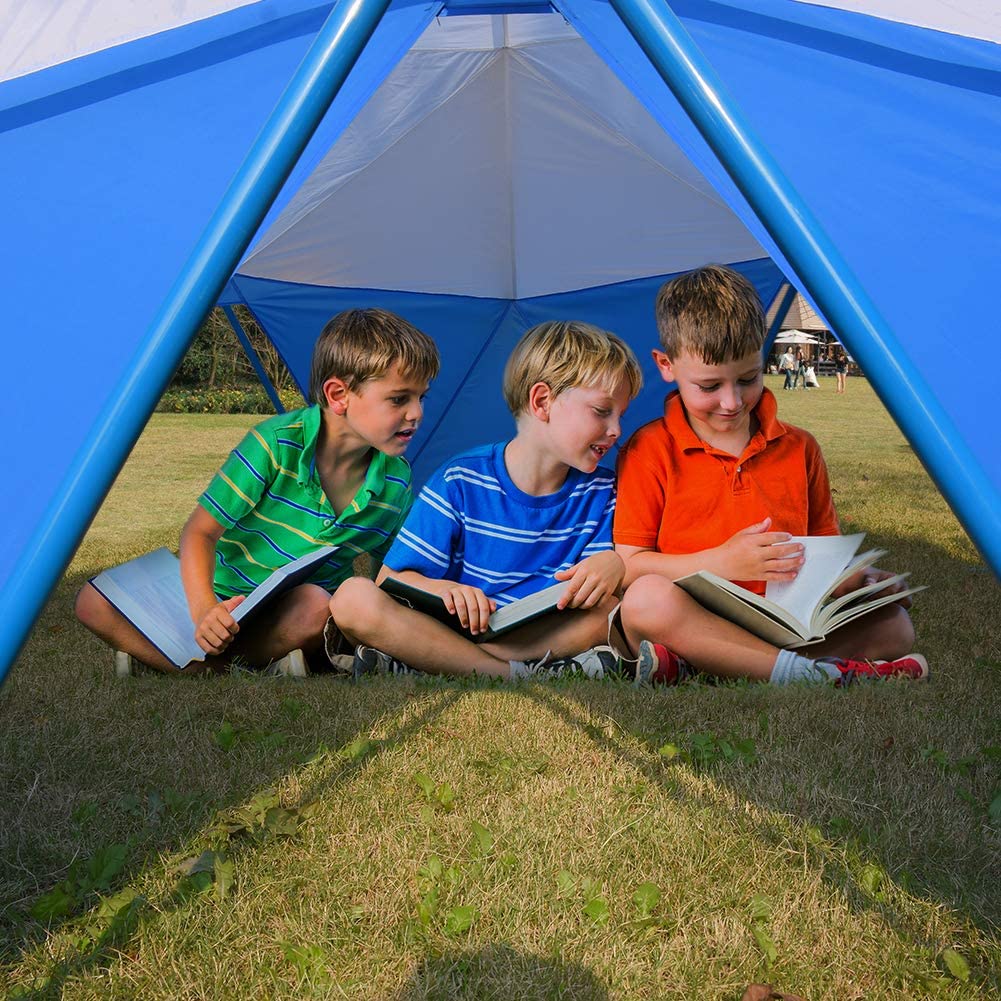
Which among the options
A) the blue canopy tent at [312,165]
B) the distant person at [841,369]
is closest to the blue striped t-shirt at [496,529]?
the blue canopy tent at [312,165]

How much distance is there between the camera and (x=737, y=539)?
2.02 meters

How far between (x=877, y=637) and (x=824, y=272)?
1.34 metres

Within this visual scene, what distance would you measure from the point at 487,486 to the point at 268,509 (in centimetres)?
48

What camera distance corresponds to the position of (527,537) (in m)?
2.22

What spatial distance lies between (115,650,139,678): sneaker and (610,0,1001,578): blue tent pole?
156cm

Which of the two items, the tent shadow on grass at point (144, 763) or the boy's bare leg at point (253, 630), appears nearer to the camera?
the tent shadow on grass at point (144, 763)

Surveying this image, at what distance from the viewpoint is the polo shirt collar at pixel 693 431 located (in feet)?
7.27

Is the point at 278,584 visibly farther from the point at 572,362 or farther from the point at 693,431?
the point at 693,431

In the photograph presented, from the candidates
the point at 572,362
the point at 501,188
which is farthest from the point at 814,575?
the point at 501,188

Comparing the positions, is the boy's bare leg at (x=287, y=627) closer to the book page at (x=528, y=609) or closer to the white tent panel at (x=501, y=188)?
the book page at (x=528, y=609)

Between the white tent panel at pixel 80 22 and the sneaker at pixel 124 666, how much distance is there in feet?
3.70

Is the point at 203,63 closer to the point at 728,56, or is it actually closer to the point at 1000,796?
the point at 728,56

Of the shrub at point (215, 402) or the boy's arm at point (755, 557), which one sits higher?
the shrub at point (215, 402)

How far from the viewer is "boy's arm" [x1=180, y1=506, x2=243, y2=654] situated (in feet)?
6.48
